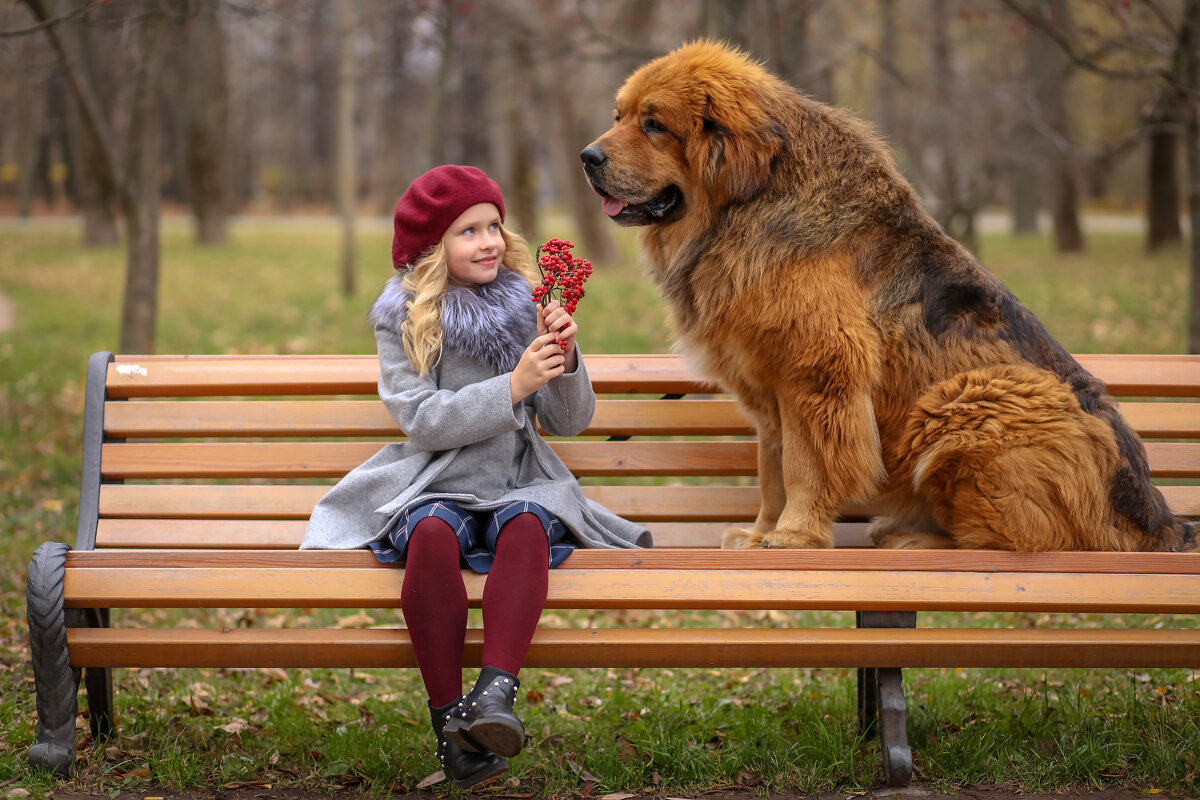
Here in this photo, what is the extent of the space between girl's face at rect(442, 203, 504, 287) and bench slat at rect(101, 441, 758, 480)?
67 centimetres

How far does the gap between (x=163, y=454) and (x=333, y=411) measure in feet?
1.82

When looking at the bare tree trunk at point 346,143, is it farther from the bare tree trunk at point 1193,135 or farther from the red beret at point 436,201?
the red beret at point 436,201

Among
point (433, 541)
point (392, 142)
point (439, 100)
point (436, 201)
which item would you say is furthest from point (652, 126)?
point (392, 142)

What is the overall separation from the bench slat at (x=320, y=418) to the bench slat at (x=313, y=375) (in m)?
0.05

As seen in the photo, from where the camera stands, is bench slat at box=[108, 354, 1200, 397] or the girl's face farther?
bench slat at box=[108, 354, 1200, 397]

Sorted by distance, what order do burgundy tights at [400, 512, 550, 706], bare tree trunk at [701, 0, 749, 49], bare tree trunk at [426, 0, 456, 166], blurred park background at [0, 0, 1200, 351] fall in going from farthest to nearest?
1. bare tree trunk at [426, 0, 456, 166]
2. blurred park background at [0, 0, 1200, 351]
3. bare tree trunk at [701, 0, 749, 49]
4. burgundy tights at [400, 512, 550, 706]

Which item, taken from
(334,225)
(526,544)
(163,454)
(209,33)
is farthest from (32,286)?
(334,225)

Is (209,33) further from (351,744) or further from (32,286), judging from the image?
(351,744)

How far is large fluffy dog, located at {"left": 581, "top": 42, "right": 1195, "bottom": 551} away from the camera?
9.66 ft

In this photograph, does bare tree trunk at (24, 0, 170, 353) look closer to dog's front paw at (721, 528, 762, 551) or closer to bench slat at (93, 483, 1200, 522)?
bench slat at (93, 483, 1200, 522)

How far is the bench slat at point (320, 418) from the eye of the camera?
351 centimetres

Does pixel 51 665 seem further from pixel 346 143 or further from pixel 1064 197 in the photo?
pixel 1064 197

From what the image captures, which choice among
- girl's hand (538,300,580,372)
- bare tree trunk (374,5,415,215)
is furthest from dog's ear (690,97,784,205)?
bare tree trunk (374,5,415,215)

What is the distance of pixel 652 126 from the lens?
313 cm
